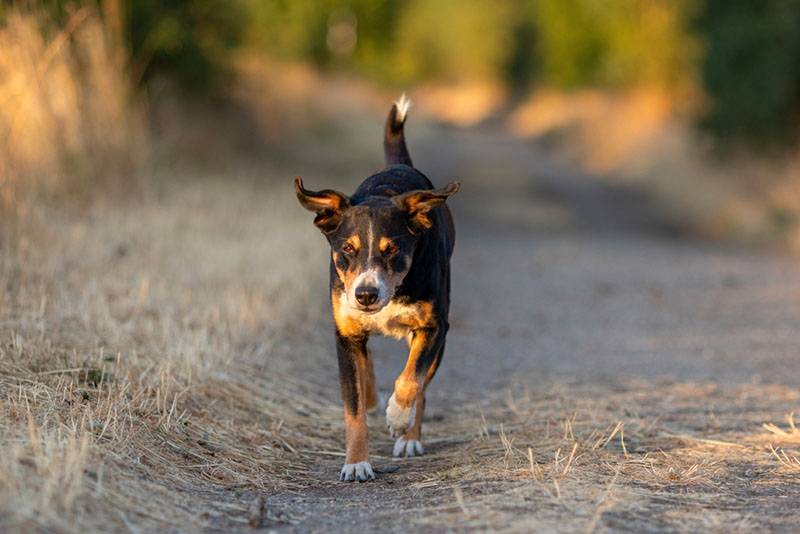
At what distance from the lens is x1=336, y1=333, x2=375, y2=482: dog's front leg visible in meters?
5.12

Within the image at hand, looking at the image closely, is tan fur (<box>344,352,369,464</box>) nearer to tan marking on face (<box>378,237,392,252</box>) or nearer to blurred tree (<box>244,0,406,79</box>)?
tan marking on face (<box>378,237,392,252</box>)

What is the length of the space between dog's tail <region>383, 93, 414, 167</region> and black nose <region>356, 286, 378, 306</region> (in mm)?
2022

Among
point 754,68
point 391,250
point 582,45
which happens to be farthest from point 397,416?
point 582,45

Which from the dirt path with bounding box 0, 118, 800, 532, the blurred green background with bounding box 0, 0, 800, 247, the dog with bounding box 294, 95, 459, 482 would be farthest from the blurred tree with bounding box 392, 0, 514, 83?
the dog with bounding box 294, 95, 459, 482

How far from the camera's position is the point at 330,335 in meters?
8.49

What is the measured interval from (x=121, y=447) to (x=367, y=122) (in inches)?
861

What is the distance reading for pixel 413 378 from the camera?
5.18m

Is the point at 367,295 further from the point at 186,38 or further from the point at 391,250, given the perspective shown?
the point at 186,38

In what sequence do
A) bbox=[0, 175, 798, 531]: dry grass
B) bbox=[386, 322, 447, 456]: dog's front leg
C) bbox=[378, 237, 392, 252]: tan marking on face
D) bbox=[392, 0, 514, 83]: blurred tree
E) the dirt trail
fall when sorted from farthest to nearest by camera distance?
bbox=[392, 0, 514, 83]: blurred tree
bbox=[386, 322, 447, 456]: dog's front leg
bbox=[378, 237, 392, 252]: tan marking on face
the dirt trail
bbox=[0, 175, 798, 531]: dry grass

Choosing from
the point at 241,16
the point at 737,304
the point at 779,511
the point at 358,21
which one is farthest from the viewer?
the point at 358,21

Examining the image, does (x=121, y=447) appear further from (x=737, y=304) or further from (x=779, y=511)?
(x=737, y=304)

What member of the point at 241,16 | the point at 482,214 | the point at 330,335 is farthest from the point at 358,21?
the point at 330,335

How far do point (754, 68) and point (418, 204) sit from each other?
13.9m

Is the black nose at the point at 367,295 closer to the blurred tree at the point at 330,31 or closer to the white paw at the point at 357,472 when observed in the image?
the white paw at the point at 357,472
